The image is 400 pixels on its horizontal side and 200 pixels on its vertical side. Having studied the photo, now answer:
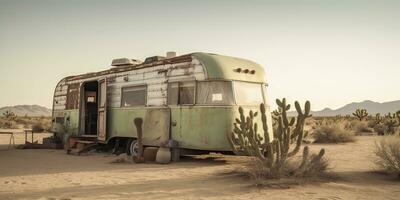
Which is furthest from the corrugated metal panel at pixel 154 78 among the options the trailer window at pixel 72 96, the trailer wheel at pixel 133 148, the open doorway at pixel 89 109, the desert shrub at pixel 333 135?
the desert shrub at pixel 333 135

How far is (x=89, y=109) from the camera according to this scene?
1566 cm

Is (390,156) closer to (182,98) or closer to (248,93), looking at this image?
(248,93)

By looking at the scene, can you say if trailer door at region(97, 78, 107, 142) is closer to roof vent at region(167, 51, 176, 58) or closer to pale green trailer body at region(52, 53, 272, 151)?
pale green trailer body at region(52, 53, 272, 151)

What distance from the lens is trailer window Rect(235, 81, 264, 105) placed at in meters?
10.3

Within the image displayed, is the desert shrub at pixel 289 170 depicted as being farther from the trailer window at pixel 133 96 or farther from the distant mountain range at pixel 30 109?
the distant mountain range at pixel 30 109

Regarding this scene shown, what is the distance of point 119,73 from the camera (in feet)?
42.3

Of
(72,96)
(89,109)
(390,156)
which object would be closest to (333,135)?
(390,156)

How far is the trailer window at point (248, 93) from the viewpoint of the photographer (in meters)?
10.3

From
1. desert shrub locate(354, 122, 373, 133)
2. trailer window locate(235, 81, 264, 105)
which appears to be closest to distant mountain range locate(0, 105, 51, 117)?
desert shrub locate(354, 122, 373, 133)

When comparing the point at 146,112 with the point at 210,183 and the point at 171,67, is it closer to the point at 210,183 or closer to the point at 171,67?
the point at 171,67

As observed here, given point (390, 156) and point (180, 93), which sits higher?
point (180, 93)

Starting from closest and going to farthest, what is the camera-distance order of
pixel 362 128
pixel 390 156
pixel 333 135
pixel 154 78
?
pixel 390 156 < pixel 154 78 < pixel 333 135 < pixel 362 128

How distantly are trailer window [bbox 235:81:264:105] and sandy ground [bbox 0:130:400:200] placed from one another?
5.73 ft

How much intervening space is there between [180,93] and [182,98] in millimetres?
159
